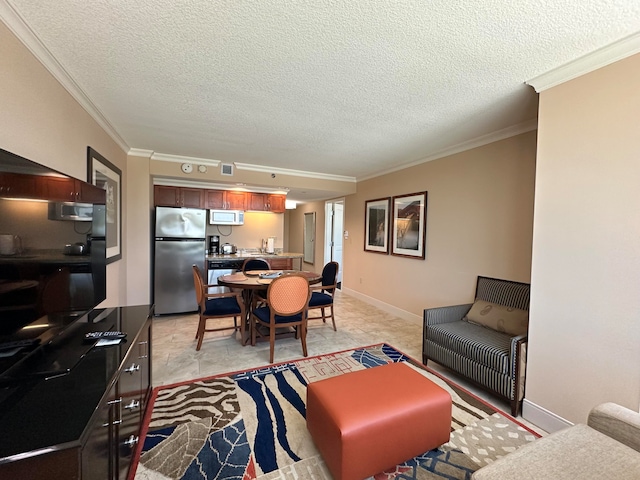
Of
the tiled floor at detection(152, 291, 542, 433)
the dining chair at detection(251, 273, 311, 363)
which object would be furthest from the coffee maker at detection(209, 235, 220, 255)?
the dining chair at detection(251, 273, 311, 363)

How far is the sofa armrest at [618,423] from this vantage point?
1258 mm

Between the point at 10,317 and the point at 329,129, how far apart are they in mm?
2846

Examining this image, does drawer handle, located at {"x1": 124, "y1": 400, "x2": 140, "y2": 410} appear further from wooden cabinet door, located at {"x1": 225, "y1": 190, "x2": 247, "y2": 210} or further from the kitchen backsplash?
the kitchen backsplash

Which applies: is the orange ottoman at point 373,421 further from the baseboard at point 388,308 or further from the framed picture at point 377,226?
the framed picture at point 377,226

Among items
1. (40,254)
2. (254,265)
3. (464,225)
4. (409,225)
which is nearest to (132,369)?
(40,254)

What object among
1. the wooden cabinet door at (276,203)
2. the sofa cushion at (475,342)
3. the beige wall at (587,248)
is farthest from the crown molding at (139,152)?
the beige wall at (587,248)

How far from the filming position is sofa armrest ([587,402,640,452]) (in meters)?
1.26

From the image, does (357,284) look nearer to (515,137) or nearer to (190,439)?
(515,137)

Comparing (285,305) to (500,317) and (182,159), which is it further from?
(182,159)

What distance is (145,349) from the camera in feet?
6.44

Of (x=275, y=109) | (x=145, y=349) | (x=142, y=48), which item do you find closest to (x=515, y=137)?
(x=275, y=109)

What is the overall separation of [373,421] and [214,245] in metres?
4.82

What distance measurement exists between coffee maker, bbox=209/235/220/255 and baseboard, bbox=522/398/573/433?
16.8 ft

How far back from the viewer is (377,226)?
517cm
